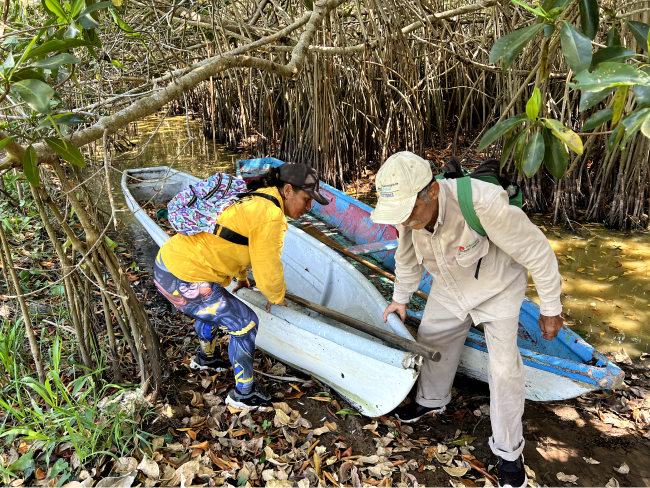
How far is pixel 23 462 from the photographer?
2121 mm

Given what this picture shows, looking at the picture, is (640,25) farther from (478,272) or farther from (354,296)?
(354,296)

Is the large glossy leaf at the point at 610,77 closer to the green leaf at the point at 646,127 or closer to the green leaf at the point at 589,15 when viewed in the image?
the green leaf at the point at 646,127

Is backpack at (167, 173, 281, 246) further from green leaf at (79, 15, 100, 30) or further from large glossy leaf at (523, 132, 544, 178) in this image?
large glossy leaf at (523, 132, 544, 178)

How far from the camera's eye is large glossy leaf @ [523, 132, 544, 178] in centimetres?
154

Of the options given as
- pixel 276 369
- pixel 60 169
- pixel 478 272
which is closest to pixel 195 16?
pixel 60 169

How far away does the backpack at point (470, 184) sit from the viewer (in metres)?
1.77

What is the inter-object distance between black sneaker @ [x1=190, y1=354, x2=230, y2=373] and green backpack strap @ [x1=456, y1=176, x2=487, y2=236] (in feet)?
6.40

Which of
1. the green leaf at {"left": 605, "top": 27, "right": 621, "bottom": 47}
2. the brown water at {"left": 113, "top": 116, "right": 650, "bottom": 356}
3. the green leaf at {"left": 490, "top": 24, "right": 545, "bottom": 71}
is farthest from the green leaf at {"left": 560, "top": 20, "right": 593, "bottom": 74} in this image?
the brown water at {"left": 113, "top": 116, "right": 650, "bottom": 356}

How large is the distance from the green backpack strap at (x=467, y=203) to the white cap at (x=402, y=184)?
14cm

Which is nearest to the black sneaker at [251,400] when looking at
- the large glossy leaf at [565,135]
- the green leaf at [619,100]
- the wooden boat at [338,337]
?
the wooden boat at [338,337]

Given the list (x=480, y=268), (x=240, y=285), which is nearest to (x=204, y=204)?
(x=240, y=285)

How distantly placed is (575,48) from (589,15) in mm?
339

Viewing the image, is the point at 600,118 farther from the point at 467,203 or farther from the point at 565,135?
the point at 467,203

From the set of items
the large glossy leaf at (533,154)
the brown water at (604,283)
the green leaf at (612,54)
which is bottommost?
the brown water at (604,283)
